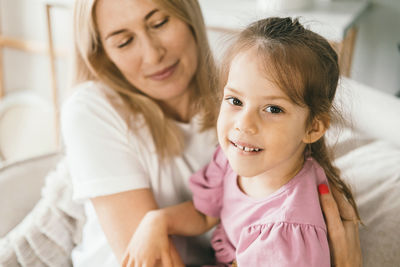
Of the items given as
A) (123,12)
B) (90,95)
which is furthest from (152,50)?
(90,95)

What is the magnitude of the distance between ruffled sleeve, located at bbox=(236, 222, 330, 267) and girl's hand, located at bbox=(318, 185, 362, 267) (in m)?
0.04

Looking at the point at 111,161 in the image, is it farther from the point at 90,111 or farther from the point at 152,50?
the point at 152,50

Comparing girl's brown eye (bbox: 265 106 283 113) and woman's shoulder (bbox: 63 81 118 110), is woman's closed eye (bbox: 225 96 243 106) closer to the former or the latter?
girl's brown eye (bbox: 265 106 283 113)

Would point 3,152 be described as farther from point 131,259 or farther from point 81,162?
point 131,259

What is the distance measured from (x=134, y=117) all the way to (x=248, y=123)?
500 millimetres

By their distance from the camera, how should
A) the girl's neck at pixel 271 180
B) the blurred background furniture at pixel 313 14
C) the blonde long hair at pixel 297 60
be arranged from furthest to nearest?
1. the blurred background furniture at pixel 313 14
2. the girl's neck at pixel 271 180
3. the blonde long hair at pixel 297 60

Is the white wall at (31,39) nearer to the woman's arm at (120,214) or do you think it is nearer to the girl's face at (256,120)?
the woman's arm at (120,214)

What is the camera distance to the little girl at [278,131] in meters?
0.71

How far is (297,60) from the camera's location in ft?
2.31

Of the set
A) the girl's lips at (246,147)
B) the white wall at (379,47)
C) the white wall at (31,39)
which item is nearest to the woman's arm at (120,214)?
the girl's lips at (246,147)

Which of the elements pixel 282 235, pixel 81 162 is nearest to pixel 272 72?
pixel 282 235

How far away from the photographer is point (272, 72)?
2.30 ft

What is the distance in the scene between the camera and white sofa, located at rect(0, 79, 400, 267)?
2.85ft

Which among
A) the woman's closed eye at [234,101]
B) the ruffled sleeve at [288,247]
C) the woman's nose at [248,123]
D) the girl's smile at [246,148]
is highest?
the woman's closed eye at [234,101]
